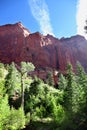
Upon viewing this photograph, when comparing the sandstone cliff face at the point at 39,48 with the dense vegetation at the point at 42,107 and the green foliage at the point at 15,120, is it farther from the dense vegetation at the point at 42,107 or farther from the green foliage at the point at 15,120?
the green foliage at the point at 15,120

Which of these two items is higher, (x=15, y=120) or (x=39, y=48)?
(x=39, y=48)

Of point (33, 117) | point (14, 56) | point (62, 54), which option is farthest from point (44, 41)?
point (33, 117)

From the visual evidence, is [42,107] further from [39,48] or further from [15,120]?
[39,48]

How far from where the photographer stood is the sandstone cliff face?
5807 inches

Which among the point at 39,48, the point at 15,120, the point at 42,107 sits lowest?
the point at 15,120

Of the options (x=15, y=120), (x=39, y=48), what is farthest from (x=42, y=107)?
(x=39, y=48)

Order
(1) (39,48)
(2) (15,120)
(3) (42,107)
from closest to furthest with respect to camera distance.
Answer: (2) (15,120), (3) (42,107), (1) (39,48)

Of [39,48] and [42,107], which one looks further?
[39,48]

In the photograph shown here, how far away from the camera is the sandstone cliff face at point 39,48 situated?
147500mm

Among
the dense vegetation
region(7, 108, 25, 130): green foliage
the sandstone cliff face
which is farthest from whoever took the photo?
the sandstone cliff face

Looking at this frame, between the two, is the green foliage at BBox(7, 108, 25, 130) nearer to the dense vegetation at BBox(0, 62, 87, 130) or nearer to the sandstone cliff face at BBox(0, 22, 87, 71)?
the dense vegetation at BBox(0, 62, 87, 130)

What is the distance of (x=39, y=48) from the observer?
154000 mm

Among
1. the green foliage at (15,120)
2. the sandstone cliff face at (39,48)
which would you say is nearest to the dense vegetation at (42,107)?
the green foliage at (15,120)

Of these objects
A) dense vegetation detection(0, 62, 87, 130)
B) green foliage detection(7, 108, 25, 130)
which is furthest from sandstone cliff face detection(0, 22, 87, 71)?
green foliage detection(7, 108, 25, 130)
